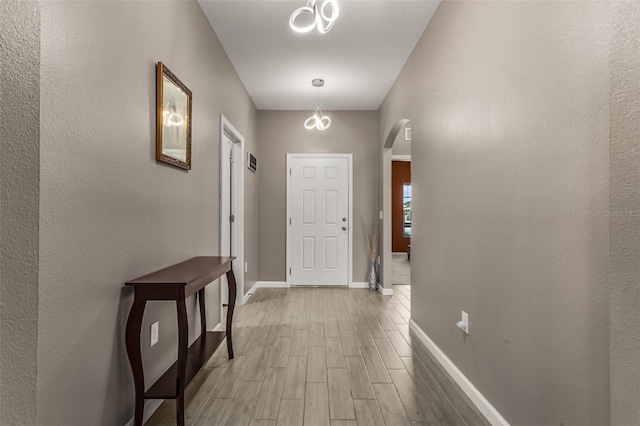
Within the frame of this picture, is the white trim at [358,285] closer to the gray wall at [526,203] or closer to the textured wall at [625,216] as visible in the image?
the gray wall at [526,203]

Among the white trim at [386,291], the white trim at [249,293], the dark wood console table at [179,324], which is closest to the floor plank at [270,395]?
the dark wood console table at [179,324]

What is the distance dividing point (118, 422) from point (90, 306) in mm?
617

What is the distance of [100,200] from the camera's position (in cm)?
143

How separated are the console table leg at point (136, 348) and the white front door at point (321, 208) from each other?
12.0ft

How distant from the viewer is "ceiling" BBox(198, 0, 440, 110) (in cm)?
268

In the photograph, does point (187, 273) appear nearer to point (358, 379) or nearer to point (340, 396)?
point (340, 396)

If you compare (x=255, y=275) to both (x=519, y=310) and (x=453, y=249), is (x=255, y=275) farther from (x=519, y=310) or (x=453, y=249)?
(x=519, y=310)

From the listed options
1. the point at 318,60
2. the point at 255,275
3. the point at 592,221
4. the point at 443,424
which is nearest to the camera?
the point at 592,221

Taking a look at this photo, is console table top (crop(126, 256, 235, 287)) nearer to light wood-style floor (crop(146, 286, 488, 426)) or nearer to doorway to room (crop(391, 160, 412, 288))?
light wood-style floor (crop(146, 286, 488, 426))

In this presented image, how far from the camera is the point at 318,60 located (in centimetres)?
356

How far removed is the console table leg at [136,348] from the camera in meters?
1.57

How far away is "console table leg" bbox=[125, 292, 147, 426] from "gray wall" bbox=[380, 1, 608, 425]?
1.71 meters

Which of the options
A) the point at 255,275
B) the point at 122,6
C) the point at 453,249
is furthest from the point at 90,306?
the point at 255,275

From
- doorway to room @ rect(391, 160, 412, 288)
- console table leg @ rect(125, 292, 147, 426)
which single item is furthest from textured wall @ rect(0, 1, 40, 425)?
doorway to room @ rect(391, 160, 412, 288)
